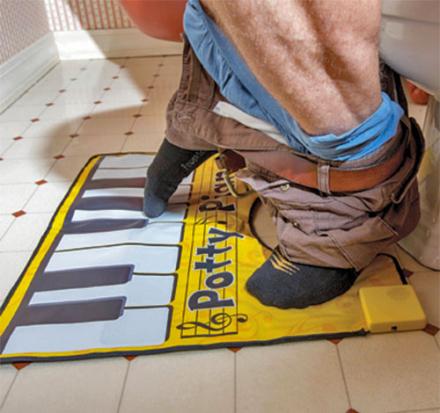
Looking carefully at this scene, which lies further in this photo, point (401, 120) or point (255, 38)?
point (401, 120)

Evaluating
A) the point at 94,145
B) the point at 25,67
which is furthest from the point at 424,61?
the point at 25,67

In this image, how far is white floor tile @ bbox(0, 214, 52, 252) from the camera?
4.33 ft

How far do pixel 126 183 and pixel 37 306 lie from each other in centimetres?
58

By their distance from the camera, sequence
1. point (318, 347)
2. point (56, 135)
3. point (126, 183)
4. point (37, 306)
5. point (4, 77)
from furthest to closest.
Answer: point (4, 77), point (56, 135), point (126, 183), point (37, 306), point (318, 347)

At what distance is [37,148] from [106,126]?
297 mm

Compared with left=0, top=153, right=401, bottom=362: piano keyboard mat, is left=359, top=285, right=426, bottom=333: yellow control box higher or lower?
higher

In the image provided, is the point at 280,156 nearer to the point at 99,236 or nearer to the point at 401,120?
the point at 401,120

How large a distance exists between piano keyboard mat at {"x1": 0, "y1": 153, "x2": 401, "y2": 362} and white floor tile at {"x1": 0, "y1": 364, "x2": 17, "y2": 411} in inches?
0.8

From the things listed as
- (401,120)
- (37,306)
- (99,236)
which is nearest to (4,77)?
(99,236)

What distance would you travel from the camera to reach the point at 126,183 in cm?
158

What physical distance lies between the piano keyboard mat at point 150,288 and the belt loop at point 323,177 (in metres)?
0.24

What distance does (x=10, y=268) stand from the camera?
1.24 m

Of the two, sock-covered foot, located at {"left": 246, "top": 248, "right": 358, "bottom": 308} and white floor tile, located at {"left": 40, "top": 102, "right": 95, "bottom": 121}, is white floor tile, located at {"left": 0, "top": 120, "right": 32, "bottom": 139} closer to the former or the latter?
white floor tile, located at {"left": 40, "top": 102, "right": 95, "bottom": 121}

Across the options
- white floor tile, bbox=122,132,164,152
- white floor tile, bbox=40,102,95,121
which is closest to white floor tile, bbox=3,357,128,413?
white floor tile, bbox=122,132,164,152
